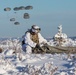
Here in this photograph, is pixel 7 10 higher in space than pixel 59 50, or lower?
higher

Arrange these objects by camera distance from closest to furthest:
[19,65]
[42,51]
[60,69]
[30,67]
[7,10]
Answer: [30,67] → [60,69] → [19,65] → [42,51] → [7,10]

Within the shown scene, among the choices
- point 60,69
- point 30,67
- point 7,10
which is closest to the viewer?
point 30,67

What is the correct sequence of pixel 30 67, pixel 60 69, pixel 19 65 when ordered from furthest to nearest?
1. pixel 19 65
2. pixel 60 69
3. pixel 30 67

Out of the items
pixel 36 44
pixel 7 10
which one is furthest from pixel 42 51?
pixel 7 10

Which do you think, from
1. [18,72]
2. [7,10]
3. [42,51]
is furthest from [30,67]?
[7,10]

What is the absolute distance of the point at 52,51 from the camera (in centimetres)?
1540

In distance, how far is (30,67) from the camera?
8.29 meters

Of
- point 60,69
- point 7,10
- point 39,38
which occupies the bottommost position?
point 60,69

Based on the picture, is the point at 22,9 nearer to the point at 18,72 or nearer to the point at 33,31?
the point at 33,31

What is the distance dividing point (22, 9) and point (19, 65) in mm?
16214

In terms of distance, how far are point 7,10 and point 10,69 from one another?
16841mm

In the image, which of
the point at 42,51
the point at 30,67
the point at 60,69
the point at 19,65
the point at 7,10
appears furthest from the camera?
the point at 7,10

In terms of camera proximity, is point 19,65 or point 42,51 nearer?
point 19,65

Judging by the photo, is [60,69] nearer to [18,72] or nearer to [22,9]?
[18,72]
